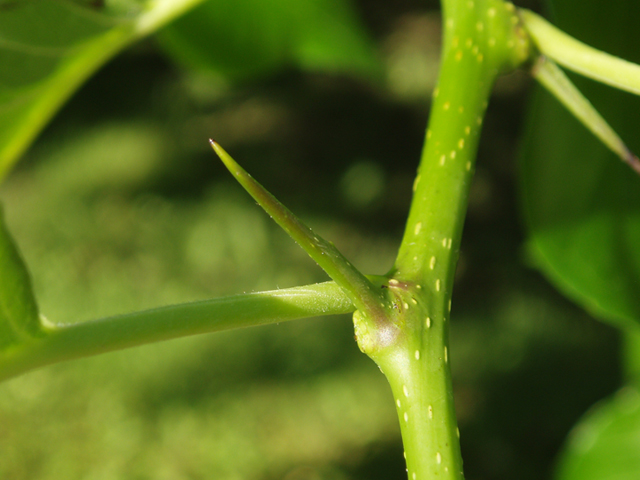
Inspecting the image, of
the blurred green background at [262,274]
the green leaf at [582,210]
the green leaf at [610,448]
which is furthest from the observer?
the blurred green background at [262,274]

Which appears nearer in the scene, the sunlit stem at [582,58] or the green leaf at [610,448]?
the sunlit stem at [582,58]

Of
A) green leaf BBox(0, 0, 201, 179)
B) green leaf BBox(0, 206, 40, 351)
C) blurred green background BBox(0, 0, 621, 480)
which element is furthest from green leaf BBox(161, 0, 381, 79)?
green leaf BBox(0, 206, 40, 351)

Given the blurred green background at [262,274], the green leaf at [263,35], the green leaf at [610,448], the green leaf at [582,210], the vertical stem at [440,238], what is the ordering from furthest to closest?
the blurred green background at [262,274] → the green leaf at [263,35] → the green leaf at [610,448] → the green leaf at [582,210] → the vertical stem at [440,238]

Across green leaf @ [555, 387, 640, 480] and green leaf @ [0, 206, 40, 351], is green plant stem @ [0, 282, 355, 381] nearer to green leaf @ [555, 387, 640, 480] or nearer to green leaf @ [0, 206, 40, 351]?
green leaf @ [0, 206, 40, 351]

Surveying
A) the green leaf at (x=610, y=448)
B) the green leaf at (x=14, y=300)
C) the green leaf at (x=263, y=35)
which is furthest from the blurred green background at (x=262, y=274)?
the green leaf at (x=14, y=300)

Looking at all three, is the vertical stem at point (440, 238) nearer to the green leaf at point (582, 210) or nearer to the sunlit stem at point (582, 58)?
the sunlit stem at point (582, 58)

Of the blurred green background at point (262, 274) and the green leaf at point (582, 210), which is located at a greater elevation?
the green leaf at point (582, 210)
